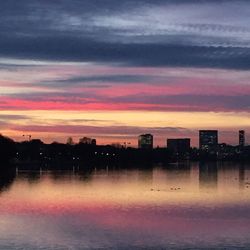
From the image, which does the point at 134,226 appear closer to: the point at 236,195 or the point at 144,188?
the point at 236,195

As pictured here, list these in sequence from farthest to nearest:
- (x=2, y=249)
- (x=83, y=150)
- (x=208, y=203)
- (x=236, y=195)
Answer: (x=83, y=150) < (x=236, y=195) < (x=208, y=203) < (x=2, y=249)

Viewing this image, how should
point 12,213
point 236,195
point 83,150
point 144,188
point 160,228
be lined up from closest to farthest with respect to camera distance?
point 160,228 < point 12,213 < point 236,195 < point 144,188 < point 83,150

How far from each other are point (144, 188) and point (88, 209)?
778 inches

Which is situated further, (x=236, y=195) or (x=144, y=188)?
(x=144, y=188)

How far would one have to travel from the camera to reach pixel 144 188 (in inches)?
2373

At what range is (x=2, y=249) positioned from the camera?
25.4 metres

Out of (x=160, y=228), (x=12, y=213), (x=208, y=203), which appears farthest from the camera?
(x=208, y=203)

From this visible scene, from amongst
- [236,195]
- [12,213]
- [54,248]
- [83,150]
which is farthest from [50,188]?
[83,150]

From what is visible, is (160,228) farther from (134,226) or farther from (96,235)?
(96,235)

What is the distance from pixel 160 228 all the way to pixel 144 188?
1105 inches

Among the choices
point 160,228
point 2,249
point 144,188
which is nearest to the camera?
point 2,249

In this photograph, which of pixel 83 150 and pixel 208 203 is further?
pixel 83 150

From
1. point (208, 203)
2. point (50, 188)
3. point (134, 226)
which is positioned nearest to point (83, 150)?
point (50, 188)

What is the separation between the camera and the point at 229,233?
30438 mm
